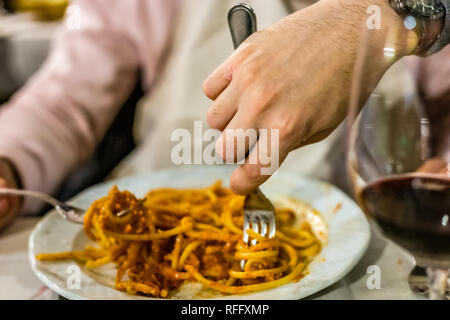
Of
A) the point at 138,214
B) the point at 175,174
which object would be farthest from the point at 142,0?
the point at 138,214

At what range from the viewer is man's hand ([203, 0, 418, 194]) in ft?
1.05

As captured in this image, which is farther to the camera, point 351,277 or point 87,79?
point 87,79

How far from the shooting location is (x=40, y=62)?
120 centimetres

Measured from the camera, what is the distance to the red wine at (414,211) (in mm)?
271

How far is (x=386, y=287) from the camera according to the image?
42cm

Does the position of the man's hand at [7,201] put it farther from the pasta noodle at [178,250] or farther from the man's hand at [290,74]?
the man's hand at [290,74]

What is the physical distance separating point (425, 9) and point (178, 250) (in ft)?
0.95

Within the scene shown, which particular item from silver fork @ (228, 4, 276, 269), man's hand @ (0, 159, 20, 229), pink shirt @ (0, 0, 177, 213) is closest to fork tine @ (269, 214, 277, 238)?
silver fork @ (228, 4, 276, 269)

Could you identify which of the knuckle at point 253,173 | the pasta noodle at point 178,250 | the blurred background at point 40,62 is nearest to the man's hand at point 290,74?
the knuckle at point 253,173

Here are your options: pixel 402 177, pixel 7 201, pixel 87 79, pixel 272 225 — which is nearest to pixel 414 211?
pixel 402 177

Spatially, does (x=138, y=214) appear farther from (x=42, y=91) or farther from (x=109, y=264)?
(x=42, y=91)

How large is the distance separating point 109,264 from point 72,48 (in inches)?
24.6

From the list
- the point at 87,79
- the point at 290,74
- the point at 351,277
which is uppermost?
the point at 290,74

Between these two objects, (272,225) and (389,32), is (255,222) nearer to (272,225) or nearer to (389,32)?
(272,225)
